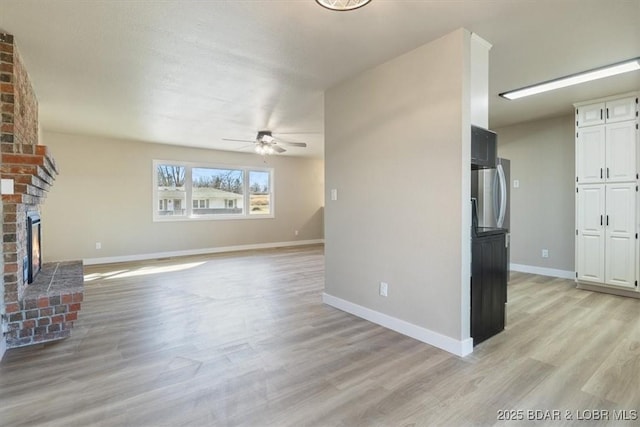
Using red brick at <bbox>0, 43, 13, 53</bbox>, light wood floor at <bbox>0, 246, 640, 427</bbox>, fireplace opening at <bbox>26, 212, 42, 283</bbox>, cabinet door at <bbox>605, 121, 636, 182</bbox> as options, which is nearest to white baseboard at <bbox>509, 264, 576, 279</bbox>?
light wood floor at <bbox>0, 246, 640, 427</bbox>

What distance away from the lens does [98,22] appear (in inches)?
93.7

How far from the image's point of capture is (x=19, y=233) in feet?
Answer: 8.90

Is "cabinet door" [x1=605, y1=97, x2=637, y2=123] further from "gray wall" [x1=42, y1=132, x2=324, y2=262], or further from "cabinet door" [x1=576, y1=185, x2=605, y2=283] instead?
"gray wall" [x1=42, y1=132, x2=324, y2=262]

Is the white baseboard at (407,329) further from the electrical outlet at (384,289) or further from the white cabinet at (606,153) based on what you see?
the white cabinet at (606,153)

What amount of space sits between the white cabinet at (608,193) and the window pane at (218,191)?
→ 6.83 meters

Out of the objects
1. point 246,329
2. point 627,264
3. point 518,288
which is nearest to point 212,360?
point 246,329

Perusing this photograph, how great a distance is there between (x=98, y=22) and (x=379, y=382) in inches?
129

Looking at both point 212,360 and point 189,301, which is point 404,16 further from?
point 189,301

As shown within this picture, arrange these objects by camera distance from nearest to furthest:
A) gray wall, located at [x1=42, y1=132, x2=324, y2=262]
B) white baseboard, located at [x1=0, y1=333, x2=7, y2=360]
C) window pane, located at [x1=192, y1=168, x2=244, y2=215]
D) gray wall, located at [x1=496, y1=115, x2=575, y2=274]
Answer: white baseboard, located at [x1=0, y1=333, x2=7, y2=360] < gray wall, located at [x1=496, y1=115, x2=575, y2=274] < gray wall, located at [x1=42, y1=132, x2=324, y2=262] < window pane, located at [x1=192, y1=168, x2=244, y2=215]

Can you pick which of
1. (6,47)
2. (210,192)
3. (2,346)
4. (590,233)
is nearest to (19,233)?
(2,346)

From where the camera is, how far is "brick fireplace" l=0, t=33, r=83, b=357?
2543 mm

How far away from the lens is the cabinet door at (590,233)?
4.35 metres

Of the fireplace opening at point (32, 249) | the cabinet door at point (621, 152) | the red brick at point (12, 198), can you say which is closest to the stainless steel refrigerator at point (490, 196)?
the cabinet door at point (621, 152)

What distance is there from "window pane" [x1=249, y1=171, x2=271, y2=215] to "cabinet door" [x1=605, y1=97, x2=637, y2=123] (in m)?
6.85
